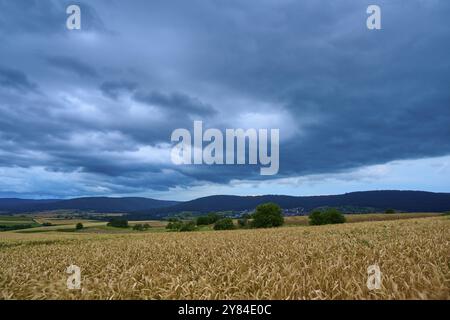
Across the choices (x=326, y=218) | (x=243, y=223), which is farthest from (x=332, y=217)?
(x=243, y=223)

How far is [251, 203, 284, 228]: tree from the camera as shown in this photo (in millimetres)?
72688

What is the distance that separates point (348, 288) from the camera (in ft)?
20.3

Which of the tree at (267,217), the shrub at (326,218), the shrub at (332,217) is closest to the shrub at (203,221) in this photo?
the tree at (267,217)

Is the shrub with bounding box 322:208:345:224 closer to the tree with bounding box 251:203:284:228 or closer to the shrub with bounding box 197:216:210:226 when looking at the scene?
the tree with bounding box 251:203:284:228

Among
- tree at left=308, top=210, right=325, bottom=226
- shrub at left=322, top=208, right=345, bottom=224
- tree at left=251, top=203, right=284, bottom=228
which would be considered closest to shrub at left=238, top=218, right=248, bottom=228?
tree at left=251, top=203, right=284, bottom=228

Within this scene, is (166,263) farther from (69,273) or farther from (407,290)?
(407,290)

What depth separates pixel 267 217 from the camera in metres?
73.0

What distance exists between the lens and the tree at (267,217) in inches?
2862

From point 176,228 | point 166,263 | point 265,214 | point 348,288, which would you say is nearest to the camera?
point 348,288
